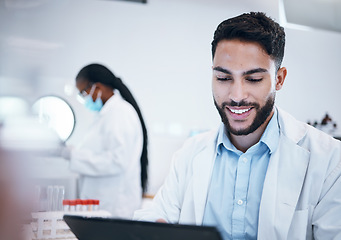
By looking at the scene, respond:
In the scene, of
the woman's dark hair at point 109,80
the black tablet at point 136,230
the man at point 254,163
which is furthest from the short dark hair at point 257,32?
the woman's dark hair at point 109,80

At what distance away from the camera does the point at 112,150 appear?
270cm

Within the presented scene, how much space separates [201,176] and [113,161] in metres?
1.24

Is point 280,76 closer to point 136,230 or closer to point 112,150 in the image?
point 136,230

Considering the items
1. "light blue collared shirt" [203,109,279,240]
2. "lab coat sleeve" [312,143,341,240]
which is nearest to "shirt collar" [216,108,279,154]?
"light blue collared shirt" [203,109,279,240]

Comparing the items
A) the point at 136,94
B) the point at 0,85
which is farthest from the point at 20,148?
the point at 136,94

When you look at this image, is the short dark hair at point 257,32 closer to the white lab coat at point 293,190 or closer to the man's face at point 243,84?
the man's face at point 243,84

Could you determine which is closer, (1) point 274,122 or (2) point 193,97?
(1) point 274,122

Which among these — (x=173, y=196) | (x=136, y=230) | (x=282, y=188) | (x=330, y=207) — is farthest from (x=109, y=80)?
(x=136, y=230)

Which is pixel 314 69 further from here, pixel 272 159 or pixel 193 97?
pixel 272 159

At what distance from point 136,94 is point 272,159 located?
9.63 feet

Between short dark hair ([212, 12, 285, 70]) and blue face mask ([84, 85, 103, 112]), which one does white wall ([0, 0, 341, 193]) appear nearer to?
blue face mask ([84, 85, 103, 112])

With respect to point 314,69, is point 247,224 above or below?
below

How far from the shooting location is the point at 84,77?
2879 mm

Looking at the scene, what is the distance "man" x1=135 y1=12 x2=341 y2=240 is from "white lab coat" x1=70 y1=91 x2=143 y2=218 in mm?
1125
